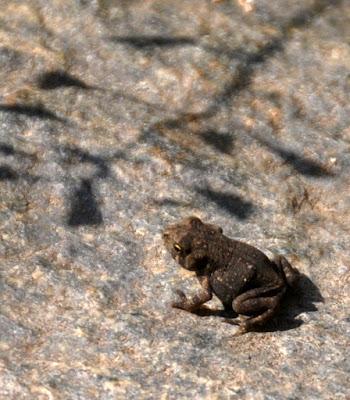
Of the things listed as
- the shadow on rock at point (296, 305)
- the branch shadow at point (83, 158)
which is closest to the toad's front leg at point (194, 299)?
the shadow on rock at point (296, 305)

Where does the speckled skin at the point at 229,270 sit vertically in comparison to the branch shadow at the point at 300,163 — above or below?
below

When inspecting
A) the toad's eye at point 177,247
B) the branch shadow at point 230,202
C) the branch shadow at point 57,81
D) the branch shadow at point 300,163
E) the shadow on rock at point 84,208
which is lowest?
the shadow on rock at point 84,208

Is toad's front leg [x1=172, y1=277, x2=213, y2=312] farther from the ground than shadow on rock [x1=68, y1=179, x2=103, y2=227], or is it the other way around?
toad's front leg [x1=172, y1=277, x2=213, y2=312]

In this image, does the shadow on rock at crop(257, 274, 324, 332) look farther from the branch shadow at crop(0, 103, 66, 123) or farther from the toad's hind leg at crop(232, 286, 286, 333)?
the branch shadow at crop(0, 103, 66, 123)

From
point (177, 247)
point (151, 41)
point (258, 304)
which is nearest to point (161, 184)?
point (177, 247)

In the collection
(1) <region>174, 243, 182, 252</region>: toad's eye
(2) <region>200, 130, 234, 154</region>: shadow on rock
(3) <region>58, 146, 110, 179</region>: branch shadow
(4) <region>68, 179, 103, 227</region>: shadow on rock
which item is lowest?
(4) <region>68, 179, 103, 227</region>: shadow on rock

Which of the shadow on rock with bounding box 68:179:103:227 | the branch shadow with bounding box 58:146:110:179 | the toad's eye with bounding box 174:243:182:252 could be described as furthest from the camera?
the branch shadow with bounding box 58:146:110:179

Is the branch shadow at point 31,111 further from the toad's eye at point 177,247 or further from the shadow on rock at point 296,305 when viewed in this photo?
the shadow on rock at point 296,305

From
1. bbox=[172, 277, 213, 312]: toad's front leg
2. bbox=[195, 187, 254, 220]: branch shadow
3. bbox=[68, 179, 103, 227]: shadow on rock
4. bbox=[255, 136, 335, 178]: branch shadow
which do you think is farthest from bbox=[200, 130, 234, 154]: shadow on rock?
bbox=[172, 277, 213, 312]: toad's front leg
